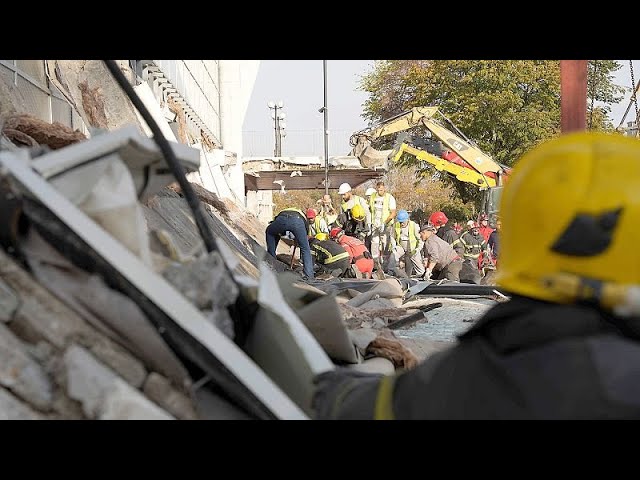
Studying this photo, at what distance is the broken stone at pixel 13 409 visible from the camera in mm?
1753

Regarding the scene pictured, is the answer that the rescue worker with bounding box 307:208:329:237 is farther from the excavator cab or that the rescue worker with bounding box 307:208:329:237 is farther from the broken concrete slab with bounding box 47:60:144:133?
the broken concrete slab with bounding box 47:60:144:133

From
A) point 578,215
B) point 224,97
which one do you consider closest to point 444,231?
point 578,215

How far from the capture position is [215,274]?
196 centimetres

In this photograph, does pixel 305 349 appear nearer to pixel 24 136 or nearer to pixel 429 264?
pixel 24 136

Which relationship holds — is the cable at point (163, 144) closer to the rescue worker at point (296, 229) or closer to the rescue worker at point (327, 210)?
the rescue worker at point (296, 229)

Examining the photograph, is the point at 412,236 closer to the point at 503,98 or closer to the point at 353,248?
the point at 353,248

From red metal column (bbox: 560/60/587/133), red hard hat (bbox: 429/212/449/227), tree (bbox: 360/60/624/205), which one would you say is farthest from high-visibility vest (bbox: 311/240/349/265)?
tree (bbox: 360/60/624/205)

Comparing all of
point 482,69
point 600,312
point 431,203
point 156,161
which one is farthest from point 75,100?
point 431,203

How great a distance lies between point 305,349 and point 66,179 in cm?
75

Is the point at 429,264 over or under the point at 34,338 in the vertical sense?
under

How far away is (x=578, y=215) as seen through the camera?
4.73 ft

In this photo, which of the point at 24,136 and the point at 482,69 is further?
the point at 482,69

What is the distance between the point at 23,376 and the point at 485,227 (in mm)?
15663

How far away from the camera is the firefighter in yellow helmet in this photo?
4.43 ft
